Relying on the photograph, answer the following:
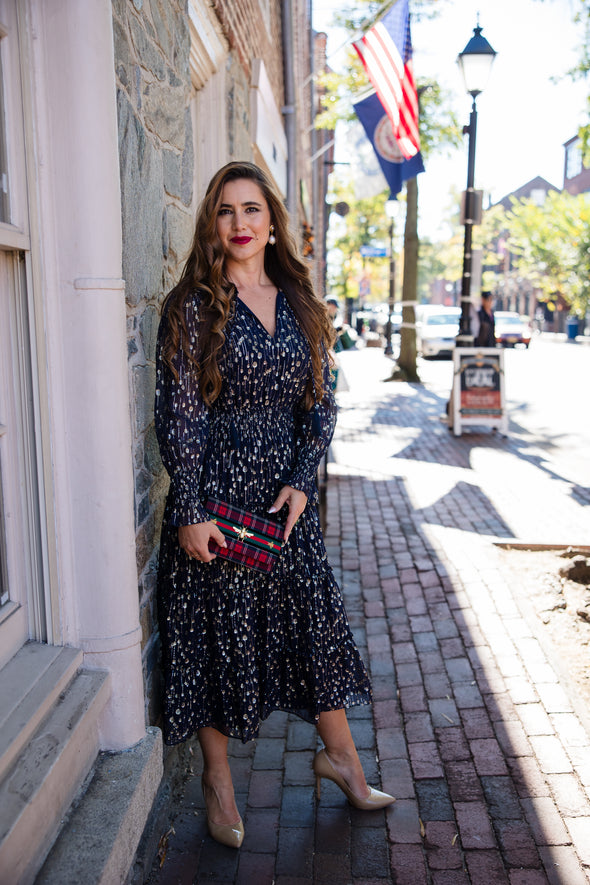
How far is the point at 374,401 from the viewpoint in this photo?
13.6m

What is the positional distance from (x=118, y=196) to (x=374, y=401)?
1178 cm

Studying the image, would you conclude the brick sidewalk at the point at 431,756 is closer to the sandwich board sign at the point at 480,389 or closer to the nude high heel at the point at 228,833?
the nude high heel at the point at 228,833

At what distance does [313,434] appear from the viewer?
2576mm

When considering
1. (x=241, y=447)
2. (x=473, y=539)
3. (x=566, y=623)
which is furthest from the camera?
(x=473, y=539)

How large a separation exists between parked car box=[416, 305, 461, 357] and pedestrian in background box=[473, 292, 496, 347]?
457 inches

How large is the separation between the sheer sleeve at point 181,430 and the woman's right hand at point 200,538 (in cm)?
2

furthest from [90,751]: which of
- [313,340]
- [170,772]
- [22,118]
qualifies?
[22,118]

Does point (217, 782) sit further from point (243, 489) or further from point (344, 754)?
point (243, 489)

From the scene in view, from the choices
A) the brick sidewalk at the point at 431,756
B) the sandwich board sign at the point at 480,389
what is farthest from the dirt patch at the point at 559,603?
the sandwich board sign at the point at 480,389

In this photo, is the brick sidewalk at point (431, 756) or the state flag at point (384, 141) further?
the state flag at point (384, 141)

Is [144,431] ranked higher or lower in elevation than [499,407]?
higher

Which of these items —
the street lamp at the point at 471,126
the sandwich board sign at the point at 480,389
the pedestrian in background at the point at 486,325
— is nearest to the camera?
the street lamp at the point at 471,126

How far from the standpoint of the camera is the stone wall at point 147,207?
2.21m

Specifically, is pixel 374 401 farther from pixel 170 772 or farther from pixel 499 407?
pixel 170 772
